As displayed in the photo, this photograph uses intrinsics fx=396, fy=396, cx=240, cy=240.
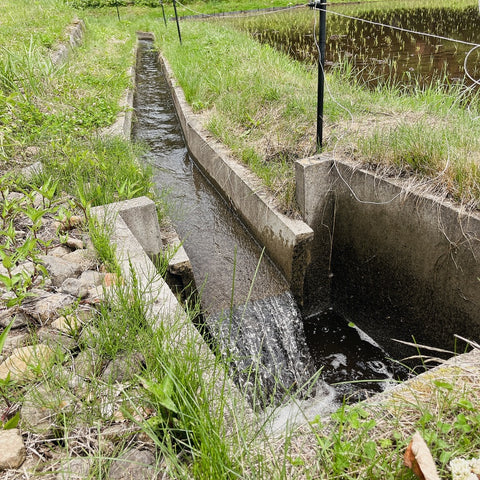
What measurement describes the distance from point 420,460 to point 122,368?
1.20 meters

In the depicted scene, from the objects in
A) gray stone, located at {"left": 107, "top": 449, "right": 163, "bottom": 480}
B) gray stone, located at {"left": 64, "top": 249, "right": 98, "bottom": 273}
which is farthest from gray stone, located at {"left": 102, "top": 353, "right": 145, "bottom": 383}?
gray stone, located at {"left": 64, "top": 249, "right": 98, "bottom": 273}

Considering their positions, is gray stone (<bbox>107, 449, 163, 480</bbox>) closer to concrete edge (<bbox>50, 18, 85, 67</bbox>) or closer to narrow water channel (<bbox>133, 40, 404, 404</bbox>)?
narrow water channel (<bbox>133, 40, 404, 404</bbox>)

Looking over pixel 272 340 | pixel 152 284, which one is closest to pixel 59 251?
pixel 152 284

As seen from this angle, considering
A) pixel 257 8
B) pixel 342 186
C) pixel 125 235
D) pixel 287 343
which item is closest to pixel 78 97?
pixel 125 235

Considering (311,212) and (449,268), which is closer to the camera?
(449,268)

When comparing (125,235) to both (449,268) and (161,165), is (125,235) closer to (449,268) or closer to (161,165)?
(449,268)

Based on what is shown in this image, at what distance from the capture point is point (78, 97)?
5395mm

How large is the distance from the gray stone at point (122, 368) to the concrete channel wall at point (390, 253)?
210 centimetres

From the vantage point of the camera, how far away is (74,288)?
216cm

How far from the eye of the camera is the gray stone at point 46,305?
1974 mm

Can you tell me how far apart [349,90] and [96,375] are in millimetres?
4375

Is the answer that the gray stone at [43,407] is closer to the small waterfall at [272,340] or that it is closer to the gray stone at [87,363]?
the gray stone at [87,363]

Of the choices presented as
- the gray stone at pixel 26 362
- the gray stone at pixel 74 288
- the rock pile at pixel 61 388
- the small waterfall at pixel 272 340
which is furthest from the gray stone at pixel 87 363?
the small waterfall at pixel 272 340

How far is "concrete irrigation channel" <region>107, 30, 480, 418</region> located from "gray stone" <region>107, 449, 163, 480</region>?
4.14 ft
